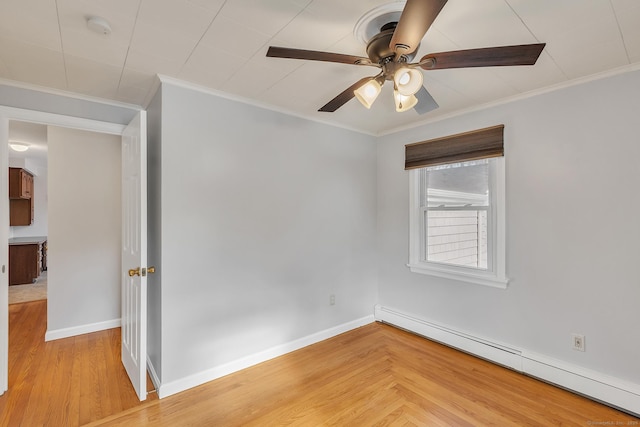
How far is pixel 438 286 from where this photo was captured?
10.2 ft

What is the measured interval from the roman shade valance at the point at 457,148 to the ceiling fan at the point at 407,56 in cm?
140

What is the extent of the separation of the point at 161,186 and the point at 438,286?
9.15ft

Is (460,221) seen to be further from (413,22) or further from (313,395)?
(413,22)

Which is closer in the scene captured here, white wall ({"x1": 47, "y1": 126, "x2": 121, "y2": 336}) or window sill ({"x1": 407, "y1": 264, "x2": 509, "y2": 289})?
window sill ({"x1": 407, "y1": 264, "x2": 509, "y2": 289})

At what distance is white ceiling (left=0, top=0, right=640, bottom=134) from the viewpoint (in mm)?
1449

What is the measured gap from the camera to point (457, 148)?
2920mm

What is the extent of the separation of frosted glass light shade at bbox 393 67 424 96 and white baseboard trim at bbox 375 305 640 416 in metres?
2.44

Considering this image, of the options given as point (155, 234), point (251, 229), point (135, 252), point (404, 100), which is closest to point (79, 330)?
point (135, 252)

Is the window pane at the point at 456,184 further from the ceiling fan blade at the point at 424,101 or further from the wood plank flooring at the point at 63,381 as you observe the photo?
the wood plank flooring at the point at 63,381

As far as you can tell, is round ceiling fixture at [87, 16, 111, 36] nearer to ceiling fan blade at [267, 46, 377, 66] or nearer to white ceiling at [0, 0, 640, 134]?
white ceiling at [0, 0, 640, 134]

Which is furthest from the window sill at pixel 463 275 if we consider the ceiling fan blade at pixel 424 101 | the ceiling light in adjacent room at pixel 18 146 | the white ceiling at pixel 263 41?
the ceiling light in adjacent room at pixel 18 146

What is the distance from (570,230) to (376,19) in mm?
2157

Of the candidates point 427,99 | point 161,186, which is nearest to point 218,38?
point 161,186

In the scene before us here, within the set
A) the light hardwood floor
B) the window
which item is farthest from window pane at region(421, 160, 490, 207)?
the light hardwood floor
